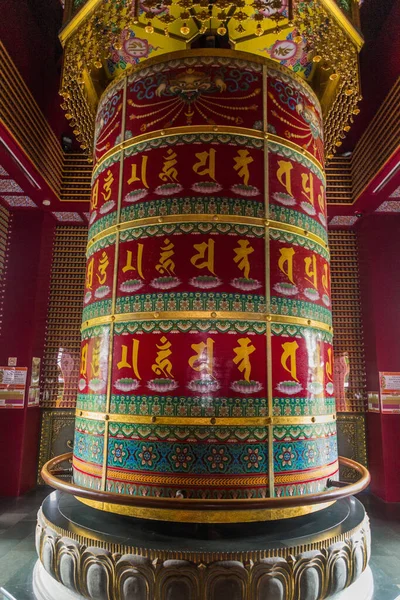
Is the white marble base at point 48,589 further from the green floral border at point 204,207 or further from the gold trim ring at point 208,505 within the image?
the green floral border at point 204,207

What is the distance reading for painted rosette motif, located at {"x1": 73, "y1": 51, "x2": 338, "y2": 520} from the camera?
8.68 ft

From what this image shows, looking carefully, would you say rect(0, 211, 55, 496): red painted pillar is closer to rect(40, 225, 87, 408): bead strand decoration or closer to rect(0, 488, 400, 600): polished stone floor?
rect(40, 225, 87, 408): bead strand decoration

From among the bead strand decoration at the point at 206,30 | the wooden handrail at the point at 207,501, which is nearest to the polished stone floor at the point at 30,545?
the wooden handrail at the point at 207,501

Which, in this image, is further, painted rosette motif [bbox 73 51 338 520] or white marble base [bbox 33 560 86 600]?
painted rosette motif [bbox 73 51 338 520]

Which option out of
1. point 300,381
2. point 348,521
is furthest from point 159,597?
point 300,381

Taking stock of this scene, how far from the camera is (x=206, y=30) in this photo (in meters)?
3.66

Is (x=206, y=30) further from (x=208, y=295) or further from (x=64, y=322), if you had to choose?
(x=64, y=322)

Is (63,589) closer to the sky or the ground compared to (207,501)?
closer to the ground

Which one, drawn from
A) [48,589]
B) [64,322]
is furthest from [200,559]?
[64,322]

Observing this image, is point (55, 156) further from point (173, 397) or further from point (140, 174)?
point (173, 397)

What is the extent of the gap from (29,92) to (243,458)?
4609 millimetres

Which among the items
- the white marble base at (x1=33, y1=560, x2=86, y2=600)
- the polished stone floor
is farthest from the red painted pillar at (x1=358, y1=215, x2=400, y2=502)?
the white marble base at (x1=33, y1=560, x2=86, y2=600)

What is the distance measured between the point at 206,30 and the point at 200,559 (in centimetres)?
391

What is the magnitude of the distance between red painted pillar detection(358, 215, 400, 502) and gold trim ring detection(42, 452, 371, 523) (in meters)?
3.20
